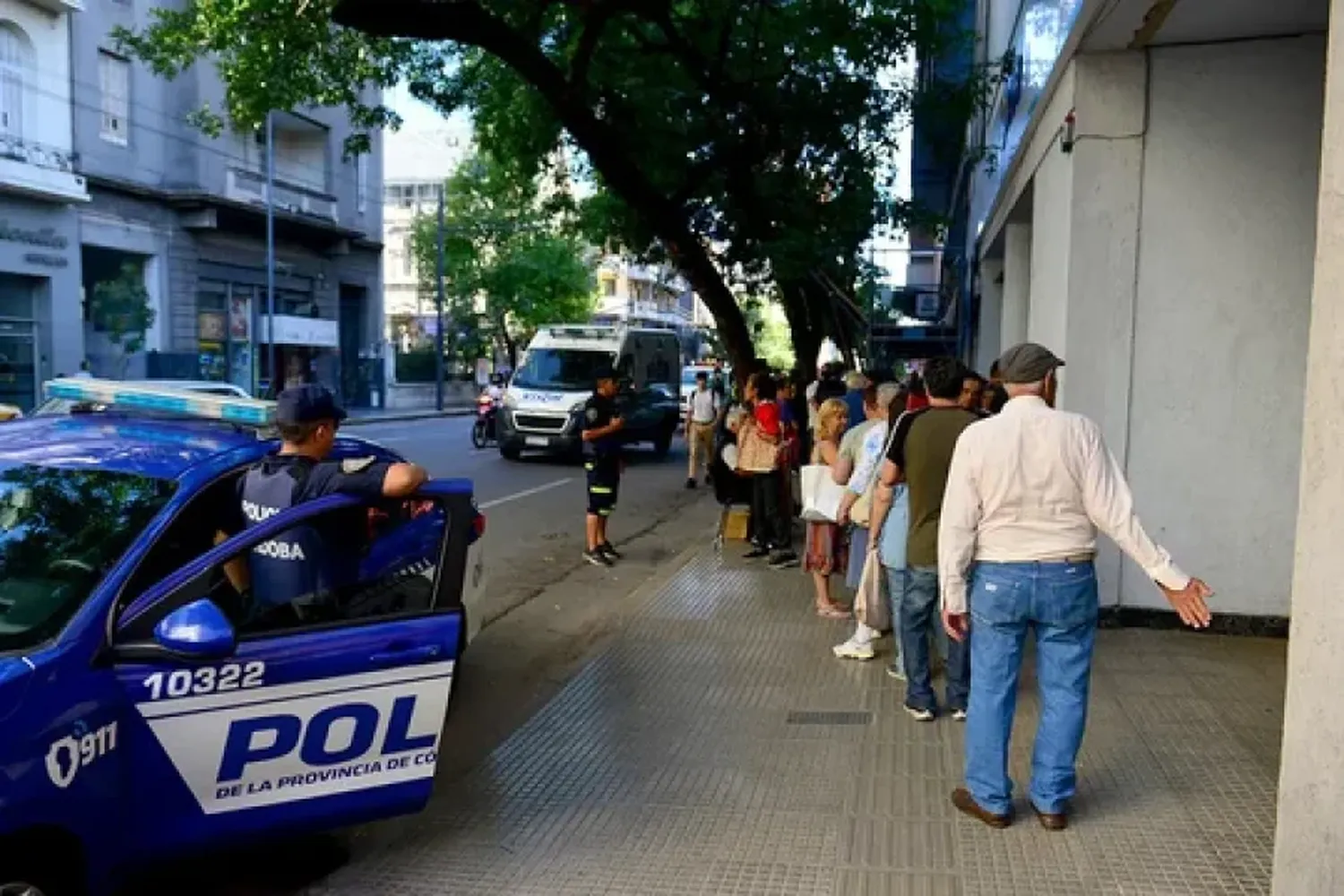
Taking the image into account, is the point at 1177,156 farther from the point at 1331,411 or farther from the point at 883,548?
the point at 1331,411

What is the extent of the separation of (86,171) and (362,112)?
16957mm

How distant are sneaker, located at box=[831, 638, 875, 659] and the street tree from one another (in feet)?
22.1

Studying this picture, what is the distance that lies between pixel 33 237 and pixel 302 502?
26100 millimetres

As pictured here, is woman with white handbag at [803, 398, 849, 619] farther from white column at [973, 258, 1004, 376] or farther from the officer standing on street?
white column at [973, 258, 1004, 376]

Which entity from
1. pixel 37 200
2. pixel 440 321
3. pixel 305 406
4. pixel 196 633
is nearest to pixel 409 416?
pixel 440 321

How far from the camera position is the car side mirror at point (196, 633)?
10.5 feet

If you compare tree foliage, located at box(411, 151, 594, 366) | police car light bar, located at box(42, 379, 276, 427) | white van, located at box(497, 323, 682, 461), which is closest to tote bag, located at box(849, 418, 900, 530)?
police car light bar, located at box(42, 379, 276, 427)

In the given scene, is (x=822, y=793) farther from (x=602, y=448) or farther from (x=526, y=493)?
(x=526, y=493)

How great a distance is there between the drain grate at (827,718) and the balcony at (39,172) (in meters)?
25.0

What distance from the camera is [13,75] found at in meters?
A: 25.0

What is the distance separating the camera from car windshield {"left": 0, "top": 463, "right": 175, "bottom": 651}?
3309 mm

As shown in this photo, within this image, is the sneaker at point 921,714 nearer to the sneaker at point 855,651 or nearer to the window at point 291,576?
→ the sneaker at point 855,651

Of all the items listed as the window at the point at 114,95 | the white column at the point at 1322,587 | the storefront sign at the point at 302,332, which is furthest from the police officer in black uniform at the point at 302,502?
the storefront sign at the point at 302,332

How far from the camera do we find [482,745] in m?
5.47
